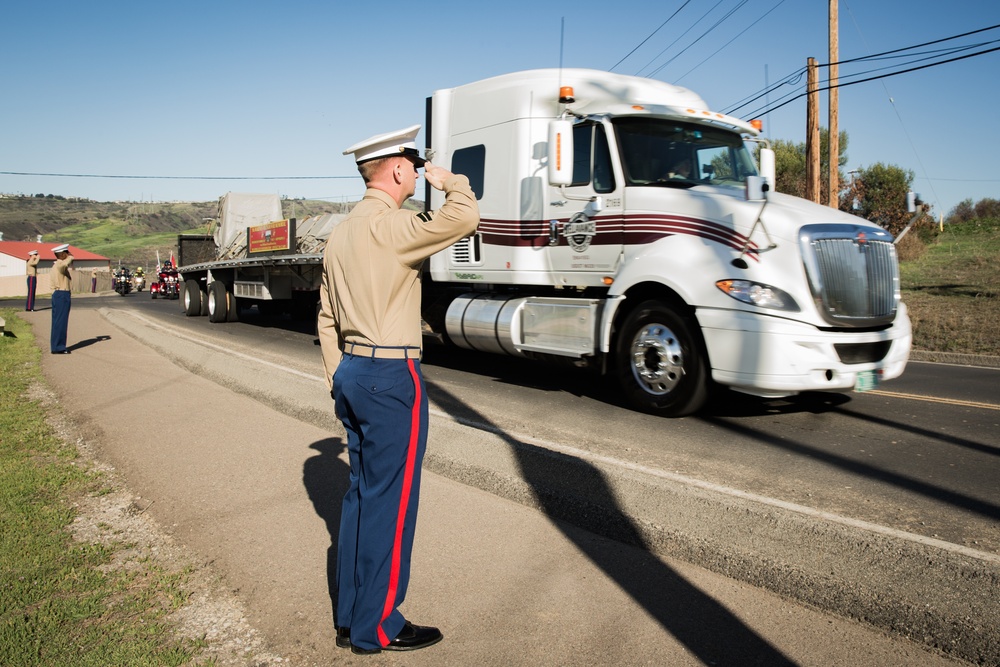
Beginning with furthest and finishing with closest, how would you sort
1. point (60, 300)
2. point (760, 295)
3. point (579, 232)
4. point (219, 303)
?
point (219, 303), point (60, 300), point (579, 232), point (760, 295)

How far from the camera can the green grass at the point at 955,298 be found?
12.8 m

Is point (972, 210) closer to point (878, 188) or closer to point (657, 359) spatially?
point (878, 188)

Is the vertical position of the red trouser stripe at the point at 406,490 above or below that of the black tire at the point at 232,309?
below

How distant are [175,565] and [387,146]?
7.46ft

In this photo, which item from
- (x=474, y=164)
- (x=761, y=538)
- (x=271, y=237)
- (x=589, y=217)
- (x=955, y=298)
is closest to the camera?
(x=761, y=538)

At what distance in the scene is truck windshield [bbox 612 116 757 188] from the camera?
25.6 ft

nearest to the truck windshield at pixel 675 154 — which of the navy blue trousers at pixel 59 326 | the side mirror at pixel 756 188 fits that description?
the side mirror at pixel 756 188

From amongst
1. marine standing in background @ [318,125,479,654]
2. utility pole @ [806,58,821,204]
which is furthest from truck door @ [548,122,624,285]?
utility pole @ [806,58,821,204]

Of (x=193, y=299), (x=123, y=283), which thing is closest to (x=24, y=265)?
(x=123, y=283)

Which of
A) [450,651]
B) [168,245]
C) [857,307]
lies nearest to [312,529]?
[450,651]

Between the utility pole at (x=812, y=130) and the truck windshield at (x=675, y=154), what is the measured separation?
36.9ft

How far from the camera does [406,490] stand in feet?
9.80

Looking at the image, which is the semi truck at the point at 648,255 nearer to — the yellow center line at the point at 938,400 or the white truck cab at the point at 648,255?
the white truck cab at the point at 648,255

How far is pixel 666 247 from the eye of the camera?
7.13 metres
